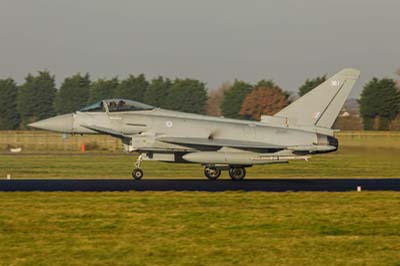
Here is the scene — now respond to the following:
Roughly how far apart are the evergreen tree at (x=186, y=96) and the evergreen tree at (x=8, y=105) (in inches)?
724

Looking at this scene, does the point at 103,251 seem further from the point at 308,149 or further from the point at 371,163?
the point at 371,163

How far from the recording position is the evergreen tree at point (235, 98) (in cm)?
9459

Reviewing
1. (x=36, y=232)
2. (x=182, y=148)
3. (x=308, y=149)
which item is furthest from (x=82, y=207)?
(x=308, y=149)

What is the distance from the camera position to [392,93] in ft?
269

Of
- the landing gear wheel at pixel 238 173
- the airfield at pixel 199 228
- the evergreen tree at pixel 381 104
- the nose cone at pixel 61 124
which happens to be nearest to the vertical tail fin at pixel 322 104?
the landing gear wheel at pixel 238 173

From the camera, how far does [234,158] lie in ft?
95.0

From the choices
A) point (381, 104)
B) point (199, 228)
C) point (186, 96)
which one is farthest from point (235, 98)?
point (199, 228)

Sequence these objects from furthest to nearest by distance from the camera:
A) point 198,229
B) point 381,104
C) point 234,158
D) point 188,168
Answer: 1. point 381,104
2. point 188,168
3. point 234,158
4. point 198,229

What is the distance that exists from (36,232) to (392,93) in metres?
71.1

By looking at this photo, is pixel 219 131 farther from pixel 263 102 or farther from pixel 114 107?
pixel 263 102

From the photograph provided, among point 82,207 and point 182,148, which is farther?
point 182,148

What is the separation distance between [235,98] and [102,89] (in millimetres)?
16292

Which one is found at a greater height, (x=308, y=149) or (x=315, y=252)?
(x=308, y=149)

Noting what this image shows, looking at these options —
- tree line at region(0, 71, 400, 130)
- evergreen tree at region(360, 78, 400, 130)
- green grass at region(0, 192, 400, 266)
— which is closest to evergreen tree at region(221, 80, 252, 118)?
tree line at region(0, 71, 400, 130)
